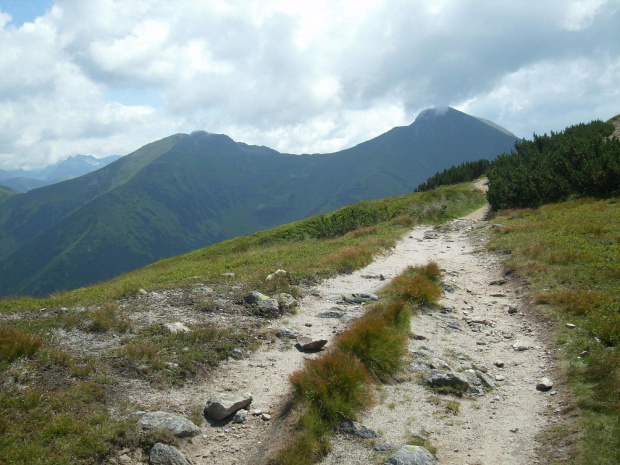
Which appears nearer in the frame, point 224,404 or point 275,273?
point 224,404

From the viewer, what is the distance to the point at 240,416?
7.53m

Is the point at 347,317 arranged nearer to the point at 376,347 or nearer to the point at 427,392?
the point at 376,347

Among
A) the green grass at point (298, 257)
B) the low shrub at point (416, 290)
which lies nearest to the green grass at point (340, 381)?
the low shrub at point (416, 290)

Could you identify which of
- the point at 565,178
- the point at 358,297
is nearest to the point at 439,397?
the point at 358,297

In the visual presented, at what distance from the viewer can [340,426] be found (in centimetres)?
698

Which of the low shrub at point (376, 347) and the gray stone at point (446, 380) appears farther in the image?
the low shrub at point (376, 347)

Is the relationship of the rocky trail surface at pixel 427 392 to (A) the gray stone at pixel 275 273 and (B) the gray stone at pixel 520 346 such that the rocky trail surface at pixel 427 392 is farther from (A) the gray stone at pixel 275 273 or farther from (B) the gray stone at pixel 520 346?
(A) the gray stone at pixel 275 273

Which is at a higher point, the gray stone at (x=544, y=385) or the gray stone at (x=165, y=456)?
the gray stone at (x=165, y=456)

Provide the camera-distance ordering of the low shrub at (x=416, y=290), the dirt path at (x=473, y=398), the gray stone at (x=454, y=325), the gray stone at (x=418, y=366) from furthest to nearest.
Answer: the low shrub at (x=416, y=290) → the gray stone at (x=454, y=325) → the gray stone at (x=418, y=366) → the dirt path at (x=473, y=398)

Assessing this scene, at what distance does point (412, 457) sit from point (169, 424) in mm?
4338

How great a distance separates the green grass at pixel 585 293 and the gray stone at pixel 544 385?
42 centimetres

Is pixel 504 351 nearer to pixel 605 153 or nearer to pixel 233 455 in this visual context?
pixel 233 455

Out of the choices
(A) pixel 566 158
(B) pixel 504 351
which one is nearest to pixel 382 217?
(A) pixel 566 158

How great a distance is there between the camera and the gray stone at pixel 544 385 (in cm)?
814
